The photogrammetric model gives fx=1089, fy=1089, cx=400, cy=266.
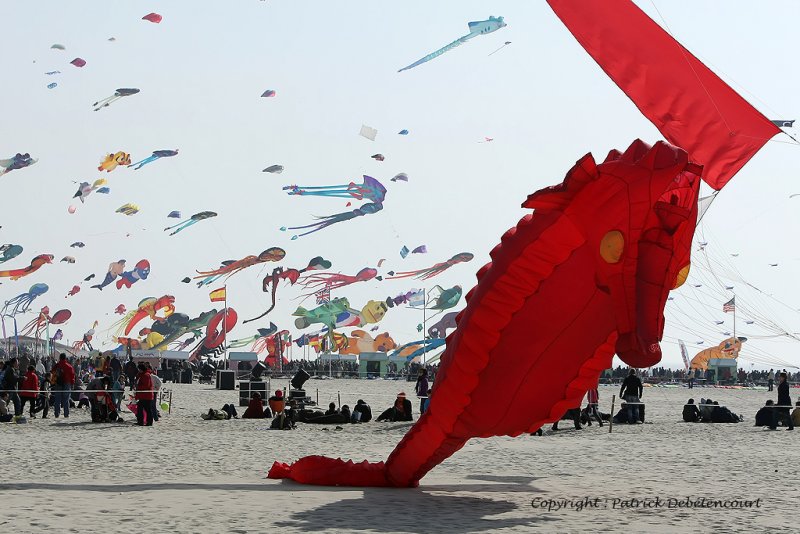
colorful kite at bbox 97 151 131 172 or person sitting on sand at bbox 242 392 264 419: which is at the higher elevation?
colorful kite at bbox 97 151 131 172

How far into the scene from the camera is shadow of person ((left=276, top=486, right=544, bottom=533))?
10133 millimetres

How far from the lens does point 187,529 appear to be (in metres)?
9.70

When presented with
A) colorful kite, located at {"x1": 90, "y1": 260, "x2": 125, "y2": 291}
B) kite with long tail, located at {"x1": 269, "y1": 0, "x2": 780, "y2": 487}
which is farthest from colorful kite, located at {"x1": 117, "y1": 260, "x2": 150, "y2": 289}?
kite with long tail, located at {"x1": 269, "y1": 0, "x2": 780, "y2": 487}

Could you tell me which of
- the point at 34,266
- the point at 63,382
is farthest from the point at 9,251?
the point at 63,382

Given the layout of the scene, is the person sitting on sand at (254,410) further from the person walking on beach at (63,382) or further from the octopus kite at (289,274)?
the octopus kite at (289,274)

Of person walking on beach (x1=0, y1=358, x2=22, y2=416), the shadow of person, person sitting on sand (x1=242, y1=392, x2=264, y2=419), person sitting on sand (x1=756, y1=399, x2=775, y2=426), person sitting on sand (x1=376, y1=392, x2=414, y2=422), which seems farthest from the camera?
person sitting on sand (x1=242, y1=392, x2=264, y2=419)

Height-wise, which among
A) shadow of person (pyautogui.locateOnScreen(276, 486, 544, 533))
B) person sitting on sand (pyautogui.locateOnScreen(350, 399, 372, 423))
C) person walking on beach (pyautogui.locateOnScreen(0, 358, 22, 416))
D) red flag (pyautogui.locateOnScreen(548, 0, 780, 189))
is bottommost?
shadow of person (pyautogui.locateOnScreen(276, 486, 544, 533))

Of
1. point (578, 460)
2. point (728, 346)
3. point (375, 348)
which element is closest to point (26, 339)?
point (375, 348)

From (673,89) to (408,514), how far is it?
566 centimetres

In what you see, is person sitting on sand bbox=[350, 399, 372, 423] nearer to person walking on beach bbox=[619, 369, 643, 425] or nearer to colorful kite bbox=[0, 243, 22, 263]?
person walking on beach bbox=[619, 369, 643, 425]

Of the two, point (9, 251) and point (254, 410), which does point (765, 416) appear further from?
point (9, 251)

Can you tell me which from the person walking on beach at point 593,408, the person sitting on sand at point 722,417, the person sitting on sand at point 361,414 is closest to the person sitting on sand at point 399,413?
the person sitting on sand at point 361,414

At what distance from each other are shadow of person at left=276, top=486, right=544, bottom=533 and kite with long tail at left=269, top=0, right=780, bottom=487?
0.83 m

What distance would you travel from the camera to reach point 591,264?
1184cm
